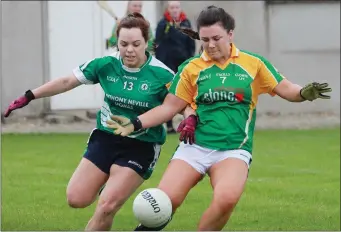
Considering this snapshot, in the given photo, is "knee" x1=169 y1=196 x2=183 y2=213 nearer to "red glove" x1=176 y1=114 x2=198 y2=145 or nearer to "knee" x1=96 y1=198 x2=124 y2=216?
"red glove" x1=176 y1=114 x2=198 y2=145

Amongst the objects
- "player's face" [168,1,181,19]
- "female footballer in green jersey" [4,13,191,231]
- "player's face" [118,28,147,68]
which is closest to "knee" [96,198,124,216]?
"female footballer in green jersey" [4,13,191,231]

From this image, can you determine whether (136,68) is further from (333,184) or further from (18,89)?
(18,89)

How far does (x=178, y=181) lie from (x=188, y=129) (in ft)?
1.25

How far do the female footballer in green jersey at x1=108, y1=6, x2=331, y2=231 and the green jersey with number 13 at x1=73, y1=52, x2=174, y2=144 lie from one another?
230 millimetres

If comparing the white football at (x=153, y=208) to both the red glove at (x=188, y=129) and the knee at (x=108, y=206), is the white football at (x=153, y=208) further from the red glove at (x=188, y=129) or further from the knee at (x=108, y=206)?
the knee at (x=108, y=206)

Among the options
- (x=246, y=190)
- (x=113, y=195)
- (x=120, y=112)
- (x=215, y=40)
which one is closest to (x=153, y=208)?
(x=113, y=195)

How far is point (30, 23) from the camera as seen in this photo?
59.6ft

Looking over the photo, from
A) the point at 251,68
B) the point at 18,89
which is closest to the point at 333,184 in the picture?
the point at 251,68

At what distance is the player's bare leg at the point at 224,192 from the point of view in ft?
22.8

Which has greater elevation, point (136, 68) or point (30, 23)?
point (136, 68)

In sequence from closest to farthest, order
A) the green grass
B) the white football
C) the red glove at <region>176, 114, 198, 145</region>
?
1. the white football
2. the red glove at <region>176, 114, 198, 145</region>
3. the green grass

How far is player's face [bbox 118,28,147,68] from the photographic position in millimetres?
7621

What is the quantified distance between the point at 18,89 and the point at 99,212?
35.2 ft

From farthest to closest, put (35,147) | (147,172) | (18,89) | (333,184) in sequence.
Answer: (18,89), (35,147), (333,184), (147,172)
